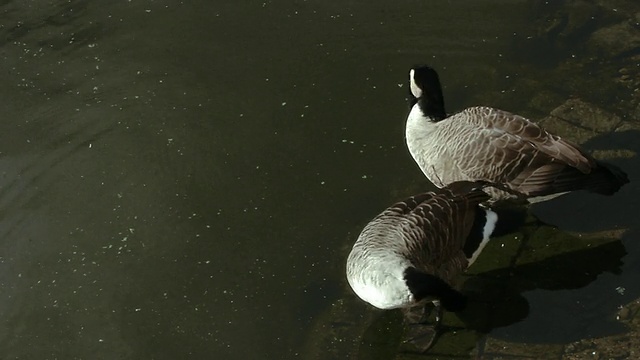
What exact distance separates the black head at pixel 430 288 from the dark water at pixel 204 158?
66 cm

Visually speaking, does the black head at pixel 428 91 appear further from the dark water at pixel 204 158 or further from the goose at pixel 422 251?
the goose at pixel 422 251

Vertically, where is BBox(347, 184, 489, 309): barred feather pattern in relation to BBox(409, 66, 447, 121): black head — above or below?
below

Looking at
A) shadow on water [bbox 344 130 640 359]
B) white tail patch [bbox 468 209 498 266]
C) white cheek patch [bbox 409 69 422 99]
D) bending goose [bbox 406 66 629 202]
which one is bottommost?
shadow on water [bbox 344 130 640 359]

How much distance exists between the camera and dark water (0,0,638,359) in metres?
5.50

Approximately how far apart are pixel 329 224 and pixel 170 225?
126 cm

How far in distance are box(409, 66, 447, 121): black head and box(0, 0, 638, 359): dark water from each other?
0.58 metres

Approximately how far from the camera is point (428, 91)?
222 inches

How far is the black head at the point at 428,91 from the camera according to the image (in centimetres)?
561

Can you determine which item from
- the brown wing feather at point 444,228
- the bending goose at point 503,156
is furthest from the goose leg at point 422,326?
the bending goose at point 503,156

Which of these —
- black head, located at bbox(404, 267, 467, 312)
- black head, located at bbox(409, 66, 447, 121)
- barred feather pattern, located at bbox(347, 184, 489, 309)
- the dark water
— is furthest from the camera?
black head, located at bbox(409, 66, 447, 121)

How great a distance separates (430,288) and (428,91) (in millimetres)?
1778

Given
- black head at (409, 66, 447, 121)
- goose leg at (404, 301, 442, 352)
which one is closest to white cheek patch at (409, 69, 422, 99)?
black head at (409, 66, 447, 121)

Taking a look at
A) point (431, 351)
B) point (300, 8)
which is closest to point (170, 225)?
point (431, 351)

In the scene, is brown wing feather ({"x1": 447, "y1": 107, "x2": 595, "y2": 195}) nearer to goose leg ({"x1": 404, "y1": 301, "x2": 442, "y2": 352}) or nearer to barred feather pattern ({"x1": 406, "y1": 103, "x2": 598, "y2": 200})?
barred feather pattern ({"x1": 406, "y1": 103, "x2": 598, "y2": 200})
